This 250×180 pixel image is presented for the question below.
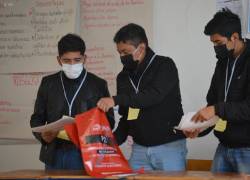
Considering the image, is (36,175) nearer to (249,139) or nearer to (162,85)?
(162,85)

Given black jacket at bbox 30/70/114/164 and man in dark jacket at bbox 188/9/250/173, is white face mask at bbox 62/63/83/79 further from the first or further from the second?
man in dark jacket at bbox 188/9/250/173

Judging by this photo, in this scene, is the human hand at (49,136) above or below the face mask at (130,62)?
below

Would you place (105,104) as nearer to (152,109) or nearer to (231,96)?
(152,109)

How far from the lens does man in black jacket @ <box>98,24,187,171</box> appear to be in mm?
2314

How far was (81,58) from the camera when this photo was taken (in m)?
2.48

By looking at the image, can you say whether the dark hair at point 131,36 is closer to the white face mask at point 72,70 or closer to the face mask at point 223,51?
the white face mask at point 72,70

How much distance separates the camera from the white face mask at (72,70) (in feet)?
8.00

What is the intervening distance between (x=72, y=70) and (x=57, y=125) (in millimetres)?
383

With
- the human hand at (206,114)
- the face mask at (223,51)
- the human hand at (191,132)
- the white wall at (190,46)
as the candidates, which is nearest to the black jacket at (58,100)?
the human hand at (191,132)

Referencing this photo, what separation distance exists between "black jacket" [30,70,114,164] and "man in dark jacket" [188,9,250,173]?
61 cm

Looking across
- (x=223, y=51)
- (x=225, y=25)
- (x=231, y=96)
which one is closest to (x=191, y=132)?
(x=231, y=96)

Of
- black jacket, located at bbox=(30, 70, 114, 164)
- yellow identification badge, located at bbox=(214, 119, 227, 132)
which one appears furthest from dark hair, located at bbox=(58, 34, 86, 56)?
yellow identification badge, located at bbox=(214, 119, 227, 132)

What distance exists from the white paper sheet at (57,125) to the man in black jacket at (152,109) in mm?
319

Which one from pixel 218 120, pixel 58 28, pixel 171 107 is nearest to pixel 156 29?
pixel 58 28
